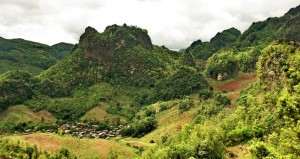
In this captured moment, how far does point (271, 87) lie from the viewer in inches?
3671

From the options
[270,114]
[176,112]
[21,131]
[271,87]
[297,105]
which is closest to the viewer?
[297,105]

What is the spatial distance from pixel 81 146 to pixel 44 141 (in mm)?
12945

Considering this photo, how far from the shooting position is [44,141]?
373 feet

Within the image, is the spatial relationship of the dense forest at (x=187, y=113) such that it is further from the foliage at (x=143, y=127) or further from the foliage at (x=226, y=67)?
the foliage at (x=143, y=127)

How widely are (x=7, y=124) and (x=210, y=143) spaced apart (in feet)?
389

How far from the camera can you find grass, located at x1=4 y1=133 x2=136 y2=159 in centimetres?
10531

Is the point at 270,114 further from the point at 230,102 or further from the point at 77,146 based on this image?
the point at 77,146

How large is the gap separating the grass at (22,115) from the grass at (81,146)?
162 ft

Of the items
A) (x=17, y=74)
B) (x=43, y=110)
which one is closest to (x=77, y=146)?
(x=43, y=110)

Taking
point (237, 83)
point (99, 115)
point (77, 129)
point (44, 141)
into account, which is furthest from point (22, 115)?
point (237, 83)

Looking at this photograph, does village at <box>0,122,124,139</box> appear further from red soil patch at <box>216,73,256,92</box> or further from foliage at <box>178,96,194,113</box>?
red soil patch at <box>216,73,256,92</box>

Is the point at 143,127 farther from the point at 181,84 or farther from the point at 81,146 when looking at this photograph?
the point at 181,84

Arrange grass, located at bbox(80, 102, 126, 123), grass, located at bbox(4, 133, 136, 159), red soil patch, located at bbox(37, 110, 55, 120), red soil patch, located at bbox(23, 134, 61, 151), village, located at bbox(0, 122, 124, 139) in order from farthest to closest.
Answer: red soil patch, located at bbox(37, 110, 55, 120) → grass, located at bbox(80, 102, 126, 123) → village, located at bbox(0, 122, 124, 139) → red soil patch, located at bbox(23, 134, 61, 151) → grass, located at bbox(4, 133, 136, 159)

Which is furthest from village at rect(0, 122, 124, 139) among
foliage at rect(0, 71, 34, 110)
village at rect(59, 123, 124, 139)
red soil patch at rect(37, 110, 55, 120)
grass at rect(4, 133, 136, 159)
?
grass at rect(4, 133, 136, 159)
